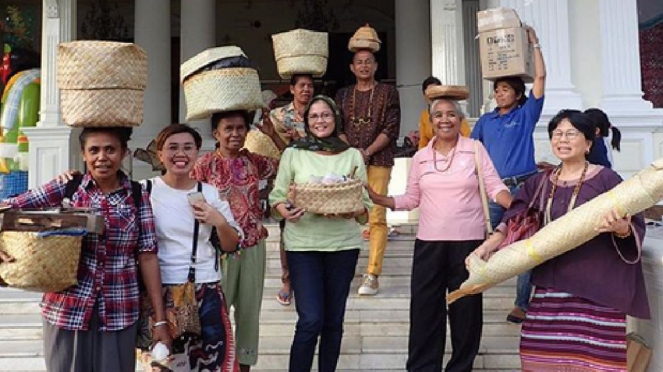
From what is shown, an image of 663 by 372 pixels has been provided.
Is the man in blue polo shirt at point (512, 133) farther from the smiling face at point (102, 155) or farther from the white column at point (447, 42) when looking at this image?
the white column at point (447, 42)

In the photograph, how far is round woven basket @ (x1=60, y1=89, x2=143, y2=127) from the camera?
2434mm

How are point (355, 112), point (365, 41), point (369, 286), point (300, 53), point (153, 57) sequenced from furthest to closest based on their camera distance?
1. point (153, 57)
2. point (369, 286)
3. point (355, 112)
4. point (365, 41)
5. point (300, 53)

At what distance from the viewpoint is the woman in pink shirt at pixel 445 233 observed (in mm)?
3209

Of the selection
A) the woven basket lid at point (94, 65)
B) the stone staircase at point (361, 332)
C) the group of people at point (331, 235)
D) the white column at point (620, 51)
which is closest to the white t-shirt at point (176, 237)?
the group of people at point (331, 235)

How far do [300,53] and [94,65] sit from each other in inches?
69.4

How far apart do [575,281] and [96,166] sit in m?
2.06

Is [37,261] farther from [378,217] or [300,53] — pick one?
[378,217]

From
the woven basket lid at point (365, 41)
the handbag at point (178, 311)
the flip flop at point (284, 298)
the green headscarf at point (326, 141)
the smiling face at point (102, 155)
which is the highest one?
the woven basket lid at point (365, 41)

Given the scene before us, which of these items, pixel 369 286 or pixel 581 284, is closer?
pixel 581 284

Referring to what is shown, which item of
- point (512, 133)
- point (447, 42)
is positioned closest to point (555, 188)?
point (512, 133)

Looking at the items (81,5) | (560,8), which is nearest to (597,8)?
(560,8)

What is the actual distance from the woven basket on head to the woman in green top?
37.9 inches

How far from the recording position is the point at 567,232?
249 cm

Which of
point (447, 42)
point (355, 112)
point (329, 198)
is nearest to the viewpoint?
point (329, 198)
